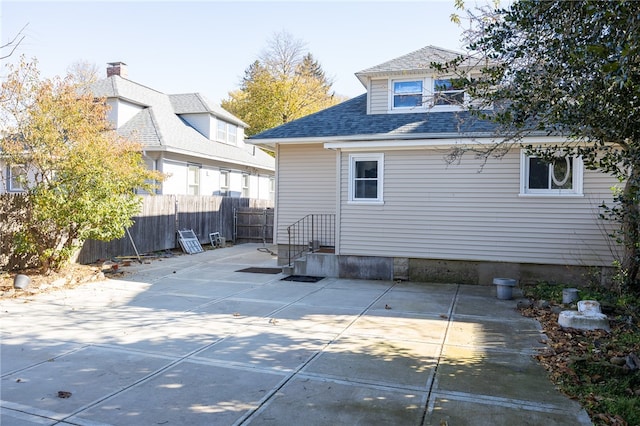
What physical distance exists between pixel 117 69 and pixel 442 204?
17.7 meters

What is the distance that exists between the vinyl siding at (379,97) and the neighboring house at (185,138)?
24.0ft

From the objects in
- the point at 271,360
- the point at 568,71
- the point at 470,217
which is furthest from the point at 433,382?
the point at 470,217

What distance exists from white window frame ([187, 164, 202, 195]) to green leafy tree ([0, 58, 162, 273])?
819 centimetres

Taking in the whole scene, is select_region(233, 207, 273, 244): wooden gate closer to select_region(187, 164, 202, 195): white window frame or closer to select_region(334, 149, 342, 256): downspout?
select_region(187, 164, 202, 195): white window frame

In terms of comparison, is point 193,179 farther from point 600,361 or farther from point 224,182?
point 600,361

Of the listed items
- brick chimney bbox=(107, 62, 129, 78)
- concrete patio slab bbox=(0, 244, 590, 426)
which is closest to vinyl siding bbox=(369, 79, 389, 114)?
concrete patio slab bbox=(0, 244, 590, 426)

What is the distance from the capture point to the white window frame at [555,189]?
364 inches

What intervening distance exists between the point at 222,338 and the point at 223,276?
5.13 m

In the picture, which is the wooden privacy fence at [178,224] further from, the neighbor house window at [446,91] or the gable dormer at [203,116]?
the neighbor house window at [446,91]

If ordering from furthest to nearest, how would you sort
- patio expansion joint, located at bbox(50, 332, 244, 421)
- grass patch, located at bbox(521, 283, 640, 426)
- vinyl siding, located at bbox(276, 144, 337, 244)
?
vinyl siding, located at bbox(276, 144, 337, 244) → grass patch, located at bbox(521, 283, 640, 426) → patio expansion joint, located at bbox(50, 332, 244, 421)

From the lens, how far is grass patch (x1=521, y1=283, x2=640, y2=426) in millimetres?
3803

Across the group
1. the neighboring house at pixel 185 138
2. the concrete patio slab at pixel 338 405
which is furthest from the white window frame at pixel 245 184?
the concrete patio slab at pixel 338 405

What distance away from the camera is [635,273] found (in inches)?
296

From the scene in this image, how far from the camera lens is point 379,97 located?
12430mm
